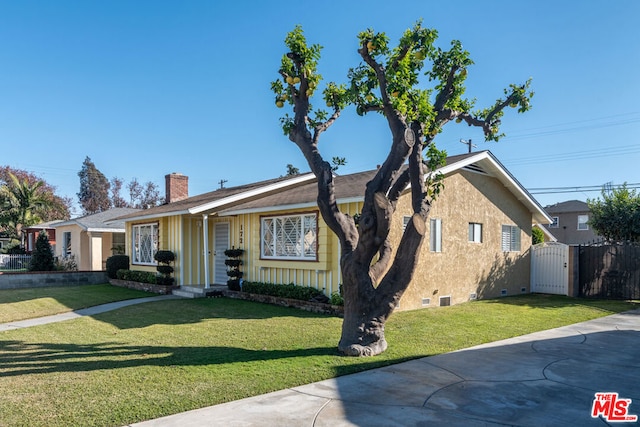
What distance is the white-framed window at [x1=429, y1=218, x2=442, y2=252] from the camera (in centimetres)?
1296

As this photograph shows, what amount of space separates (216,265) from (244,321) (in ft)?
21.2

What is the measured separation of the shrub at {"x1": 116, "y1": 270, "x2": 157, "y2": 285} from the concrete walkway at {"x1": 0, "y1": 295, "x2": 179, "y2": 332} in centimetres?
199

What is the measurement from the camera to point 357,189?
12039 millimetres

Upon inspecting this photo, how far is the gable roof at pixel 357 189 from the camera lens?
12188mm

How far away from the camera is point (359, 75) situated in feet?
26.7

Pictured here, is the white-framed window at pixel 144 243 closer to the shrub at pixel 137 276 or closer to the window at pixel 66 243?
the shrub at pixel 137 276

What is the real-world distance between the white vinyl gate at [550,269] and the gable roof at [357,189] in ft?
5.34

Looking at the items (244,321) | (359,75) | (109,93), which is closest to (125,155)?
(109,93)

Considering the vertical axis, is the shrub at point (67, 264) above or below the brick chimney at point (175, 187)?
below

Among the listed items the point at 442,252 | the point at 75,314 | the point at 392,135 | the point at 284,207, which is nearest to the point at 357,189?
the point at 284,207

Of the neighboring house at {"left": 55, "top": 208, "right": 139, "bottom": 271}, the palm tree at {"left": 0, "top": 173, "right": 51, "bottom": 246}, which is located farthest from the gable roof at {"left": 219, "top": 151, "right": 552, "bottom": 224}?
the palm tree at {"left": 0, "top": 173, "right": 51, "bottom": 246}

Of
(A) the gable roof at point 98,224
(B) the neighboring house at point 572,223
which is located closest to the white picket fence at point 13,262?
(A) the gable roof at point 98,224


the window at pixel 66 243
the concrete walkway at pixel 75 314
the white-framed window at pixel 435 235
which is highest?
the white-framed window at pixel 435 235

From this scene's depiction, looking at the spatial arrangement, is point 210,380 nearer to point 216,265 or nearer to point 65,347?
point 65,347
